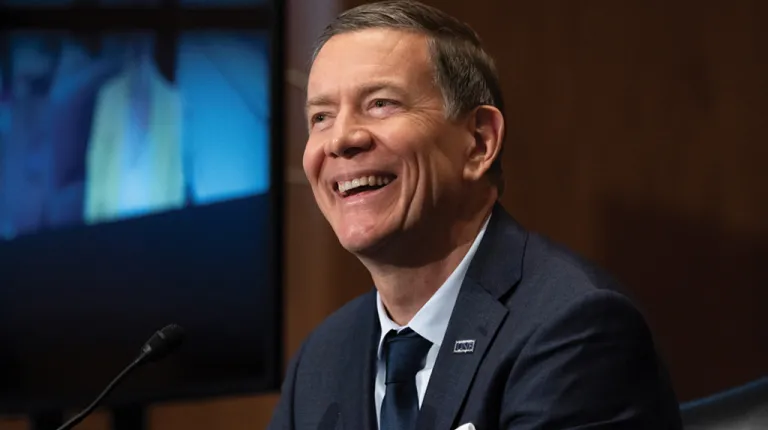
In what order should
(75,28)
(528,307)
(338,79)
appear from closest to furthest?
(528,307) → (338,79) → (75,28)

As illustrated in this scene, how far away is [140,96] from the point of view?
2.60 m

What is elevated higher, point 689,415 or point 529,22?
point 529,22

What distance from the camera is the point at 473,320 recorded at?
5.92 ft

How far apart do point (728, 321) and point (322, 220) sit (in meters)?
1.15

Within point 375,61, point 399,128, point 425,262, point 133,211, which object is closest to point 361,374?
point 425,262

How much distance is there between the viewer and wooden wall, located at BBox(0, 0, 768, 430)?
283 cm

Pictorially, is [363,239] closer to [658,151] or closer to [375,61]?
[375,61]

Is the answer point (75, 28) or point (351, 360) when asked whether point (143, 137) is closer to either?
point (75, 28)

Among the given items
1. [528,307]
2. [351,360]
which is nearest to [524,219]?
[351,360]

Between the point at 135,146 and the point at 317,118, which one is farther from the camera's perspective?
the point at 135,146

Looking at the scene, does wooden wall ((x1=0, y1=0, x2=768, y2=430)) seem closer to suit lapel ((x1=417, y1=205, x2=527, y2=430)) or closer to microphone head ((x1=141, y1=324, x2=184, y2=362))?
suit lapel ((x1=417, y1=205, x2=527, y2=430))

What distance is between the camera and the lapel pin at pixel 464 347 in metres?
1.77

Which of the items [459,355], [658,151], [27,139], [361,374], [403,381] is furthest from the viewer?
[658,151]

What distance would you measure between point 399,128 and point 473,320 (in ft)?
1.20
